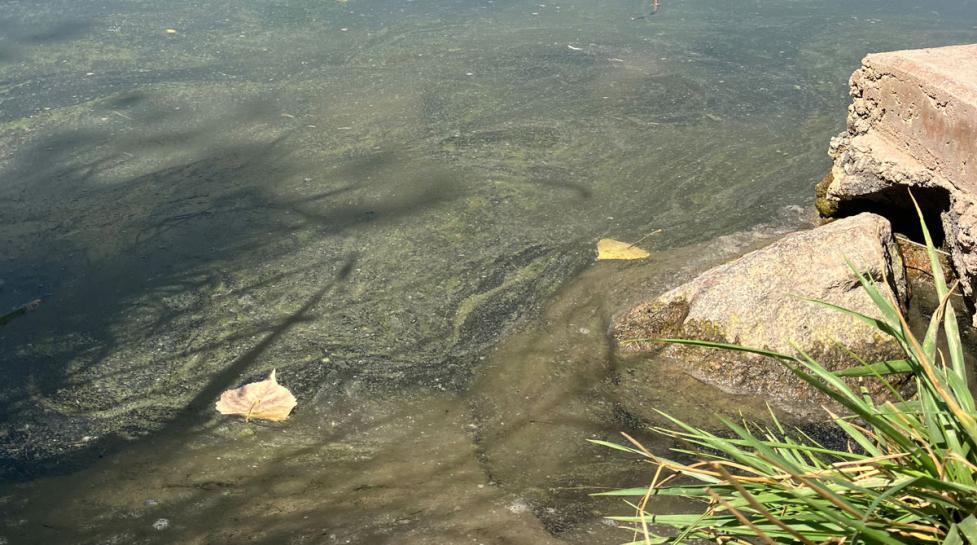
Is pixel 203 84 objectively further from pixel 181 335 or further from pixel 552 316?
pixel 552 316

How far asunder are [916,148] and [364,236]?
1.77 m

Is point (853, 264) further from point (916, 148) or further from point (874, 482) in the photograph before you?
point (874, 482)

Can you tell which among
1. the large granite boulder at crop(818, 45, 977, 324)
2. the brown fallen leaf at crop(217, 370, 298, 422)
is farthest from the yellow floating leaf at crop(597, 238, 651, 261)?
the brown fallen leaf at crop(217, 370, 298, 422)

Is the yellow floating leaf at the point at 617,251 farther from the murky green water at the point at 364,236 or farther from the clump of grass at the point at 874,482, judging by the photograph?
the clump of grass at the point at 874,482

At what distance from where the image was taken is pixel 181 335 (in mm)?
2537

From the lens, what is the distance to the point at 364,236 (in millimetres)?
3100

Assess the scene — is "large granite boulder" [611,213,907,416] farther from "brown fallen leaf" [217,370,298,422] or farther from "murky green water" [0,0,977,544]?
"brown fallen leaf" [217,370,298,422]

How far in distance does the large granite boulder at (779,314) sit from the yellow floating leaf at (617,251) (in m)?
0.47

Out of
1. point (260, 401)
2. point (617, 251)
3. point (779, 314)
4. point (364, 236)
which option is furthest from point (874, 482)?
point (364, 236)

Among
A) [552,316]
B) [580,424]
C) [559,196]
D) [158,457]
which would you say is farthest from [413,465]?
[559,196]

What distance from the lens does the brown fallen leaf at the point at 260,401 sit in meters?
2.21

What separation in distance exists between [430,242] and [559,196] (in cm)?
62

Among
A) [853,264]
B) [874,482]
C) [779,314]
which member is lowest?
[779,314]

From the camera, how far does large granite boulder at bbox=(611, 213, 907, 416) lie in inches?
90.0
